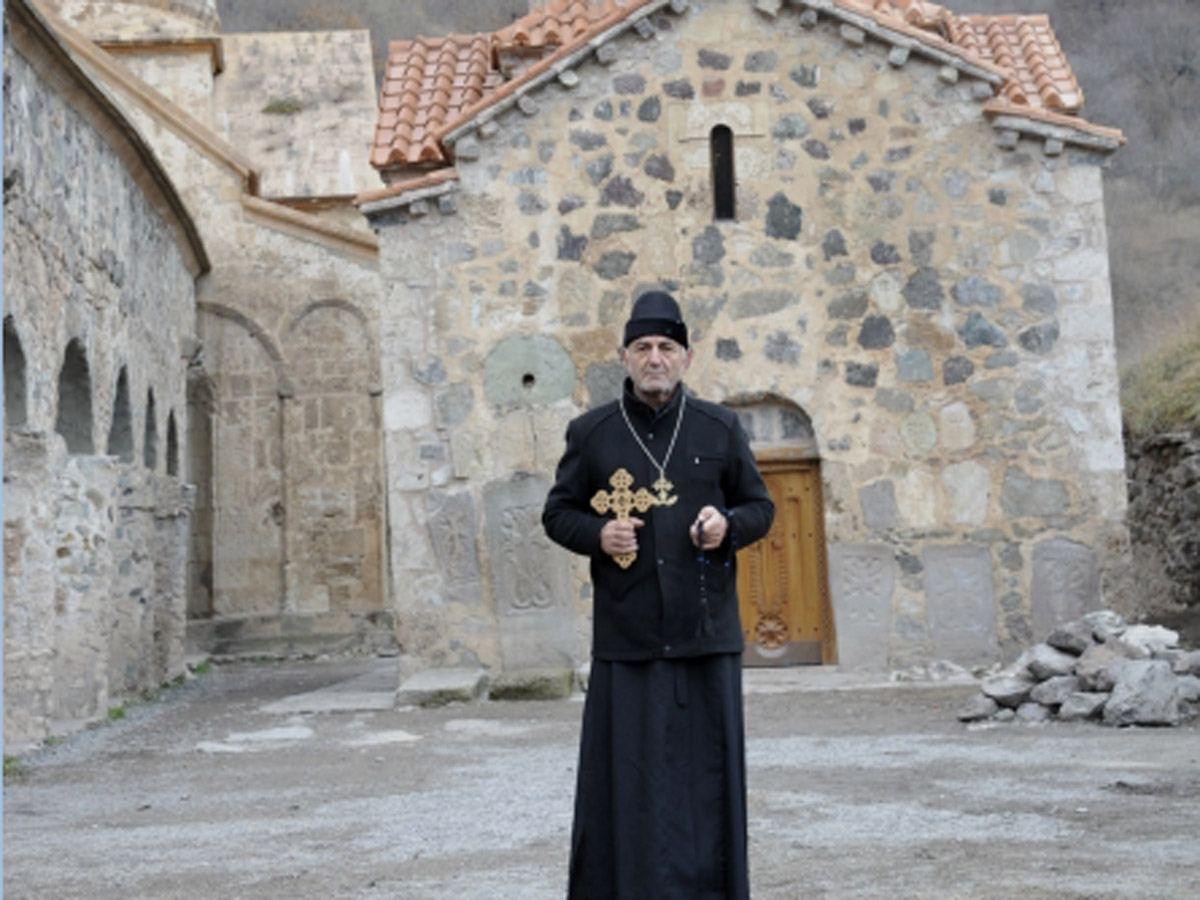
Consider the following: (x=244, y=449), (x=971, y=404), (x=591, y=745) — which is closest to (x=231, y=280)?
(x=244, y=449)

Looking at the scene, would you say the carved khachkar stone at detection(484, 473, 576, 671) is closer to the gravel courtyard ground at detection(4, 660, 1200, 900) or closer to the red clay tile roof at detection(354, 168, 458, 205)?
the gravel courtyard ground at detection(4, 660, 1200, 900)

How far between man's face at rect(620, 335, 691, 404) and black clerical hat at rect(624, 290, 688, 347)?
14mm

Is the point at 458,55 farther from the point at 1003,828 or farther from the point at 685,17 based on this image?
the point at 1003,828

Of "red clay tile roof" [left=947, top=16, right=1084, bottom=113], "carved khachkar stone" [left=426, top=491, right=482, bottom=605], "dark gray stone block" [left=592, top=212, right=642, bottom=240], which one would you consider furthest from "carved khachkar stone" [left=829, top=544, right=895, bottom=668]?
"red clay tile roof" [left=947, top=16, right=1084, bottom=113]

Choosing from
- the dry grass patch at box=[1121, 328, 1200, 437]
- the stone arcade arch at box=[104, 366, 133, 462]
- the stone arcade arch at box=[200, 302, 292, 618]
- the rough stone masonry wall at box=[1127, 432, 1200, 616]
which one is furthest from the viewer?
the stone arcade arch at box=[200, 302, 292, 618]

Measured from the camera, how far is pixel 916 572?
11.5 metres

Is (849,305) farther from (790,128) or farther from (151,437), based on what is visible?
(151,437)

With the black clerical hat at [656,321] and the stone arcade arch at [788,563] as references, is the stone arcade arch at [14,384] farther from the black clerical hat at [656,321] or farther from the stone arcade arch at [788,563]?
the black clerical hat at [656,321]

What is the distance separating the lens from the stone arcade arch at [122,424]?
1312 centimetres

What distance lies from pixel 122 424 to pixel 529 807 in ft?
26.4

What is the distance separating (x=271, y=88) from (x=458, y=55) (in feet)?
40.5

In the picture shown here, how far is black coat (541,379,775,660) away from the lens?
3.74m

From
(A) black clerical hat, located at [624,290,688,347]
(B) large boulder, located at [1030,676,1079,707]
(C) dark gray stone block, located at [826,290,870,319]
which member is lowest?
(B) large boulder, located at [1030,676,1079,707]

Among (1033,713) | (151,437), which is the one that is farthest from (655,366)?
(151,437)
